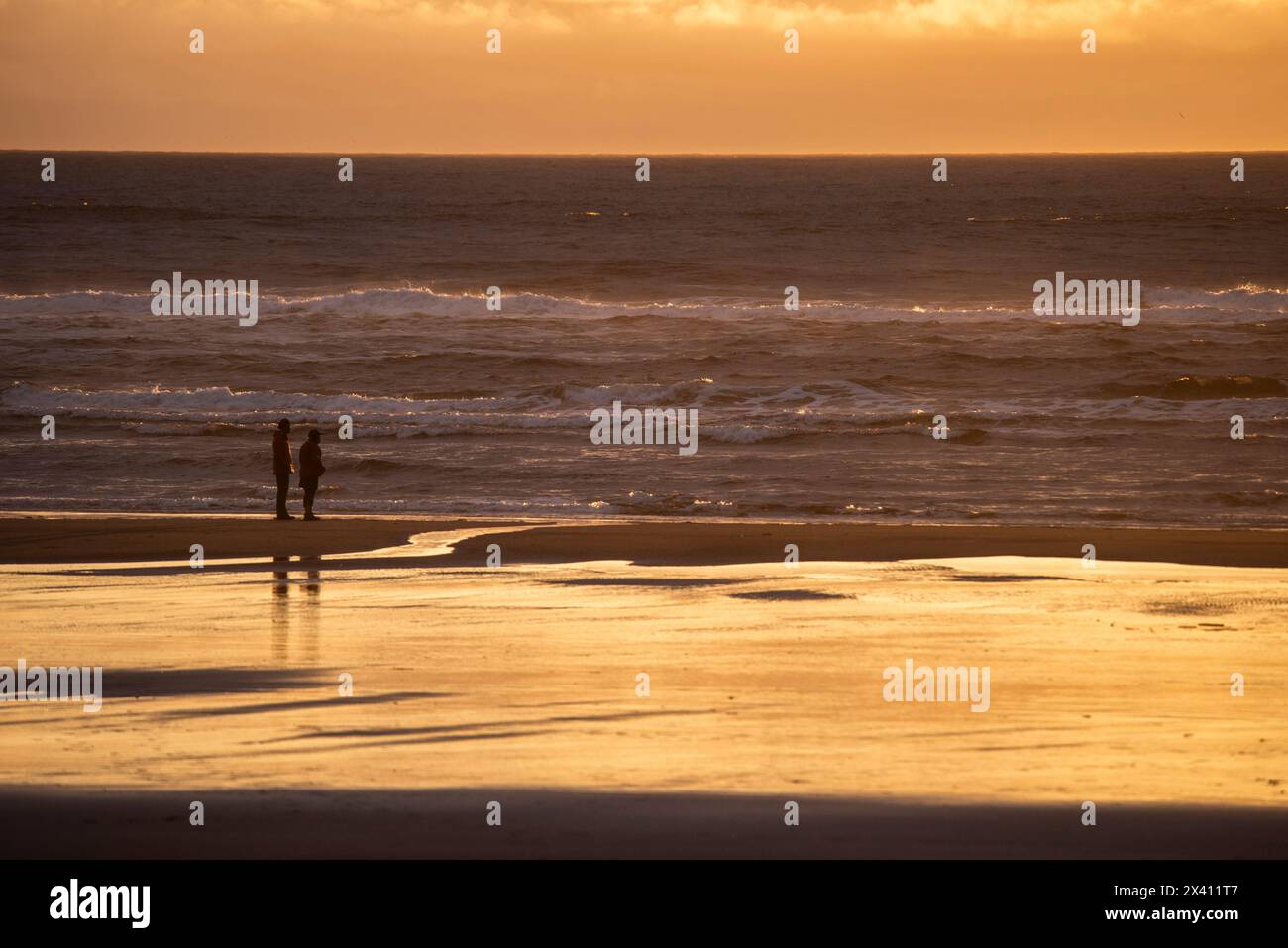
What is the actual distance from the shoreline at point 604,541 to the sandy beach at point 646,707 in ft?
0.68

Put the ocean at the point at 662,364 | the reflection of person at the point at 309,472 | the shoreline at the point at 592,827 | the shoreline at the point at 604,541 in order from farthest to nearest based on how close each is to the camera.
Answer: the ocean at the point at 662,364
the reflection of person at the point at 309,472
the shoreline at the point at 604,541
the shoreline at the point at 592,827

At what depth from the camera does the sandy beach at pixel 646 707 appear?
22.0 feet

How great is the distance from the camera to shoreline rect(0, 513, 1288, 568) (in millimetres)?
15711

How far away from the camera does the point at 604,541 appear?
16875mm

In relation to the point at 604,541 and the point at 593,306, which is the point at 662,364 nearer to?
the point at 593,306

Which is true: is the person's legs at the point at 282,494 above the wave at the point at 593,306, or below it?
below

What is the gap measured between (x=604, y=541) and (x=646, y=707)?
807 centimetres

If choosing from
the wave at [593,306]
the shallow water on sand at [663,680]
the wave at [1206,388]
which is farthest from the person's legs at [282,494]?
the wave at [593,306]

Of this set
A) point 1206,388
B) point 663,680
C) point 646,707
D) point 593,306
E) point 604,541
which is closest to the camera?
point 646,707

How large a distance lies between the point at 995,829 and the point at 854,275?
2012 inches

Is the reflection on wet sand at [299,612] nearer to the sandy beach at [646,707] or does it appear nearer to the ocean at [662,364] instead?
the sandy beach at [646,707]

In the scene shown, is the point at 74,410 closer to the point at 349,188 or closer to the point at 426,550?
the point at 426,550

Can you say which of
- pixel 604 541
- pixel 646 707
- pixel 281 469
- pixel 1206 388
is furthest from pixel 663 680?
pixel 1206 388
